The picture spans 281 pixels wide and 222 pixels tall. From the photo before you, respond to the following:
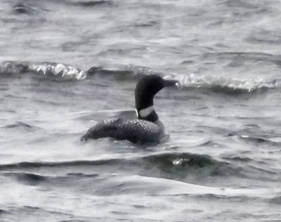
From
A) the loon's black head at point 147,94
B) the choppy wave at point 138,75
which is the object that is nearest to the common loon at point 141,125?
the loon's black head at point 147,94

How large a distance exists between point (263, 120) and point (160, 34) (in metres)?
Answer: 5.82

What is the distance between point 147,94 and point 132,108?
68.9 inches

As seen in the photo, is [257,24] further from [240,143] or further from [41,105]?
[240,143]

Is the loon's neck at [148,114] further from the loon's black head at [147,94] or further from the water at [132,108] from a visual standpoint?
the water at [132,108]

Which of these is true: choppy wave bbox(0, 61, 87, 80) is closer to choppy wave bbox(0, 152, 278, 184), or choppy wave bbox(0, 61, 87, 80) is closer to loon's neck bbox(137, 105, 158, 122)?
loon's neck bbox(137, 105, 158, 122)

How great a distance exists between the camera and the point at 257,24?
2045cm

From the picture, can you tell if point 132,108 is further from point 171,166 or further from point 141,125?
point 171,166

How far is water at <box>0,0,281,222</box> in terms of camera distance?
10133mm

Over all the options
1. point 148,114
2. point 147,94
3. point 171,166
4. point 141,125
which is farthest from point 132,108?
point 171,166

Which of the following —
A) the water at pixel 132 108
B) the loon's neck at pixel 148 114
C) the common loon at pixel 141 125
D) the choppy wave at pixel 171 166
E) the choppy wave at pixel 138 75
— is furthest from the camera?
the choppy wave at pixel 138 75

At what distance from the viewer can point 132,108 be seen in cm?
1580

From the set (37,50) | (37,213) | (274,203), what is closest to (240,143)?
(274,203)

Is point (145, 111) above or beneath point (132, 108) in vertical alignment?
above

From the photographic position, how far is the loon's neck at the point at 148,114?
13.9 metres
